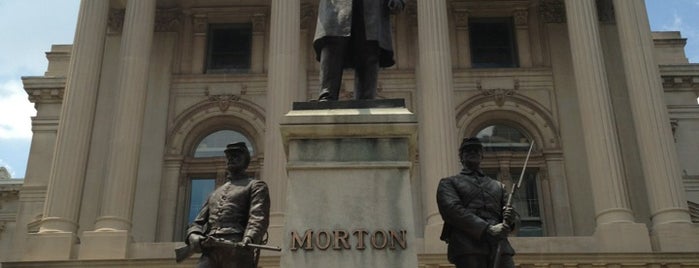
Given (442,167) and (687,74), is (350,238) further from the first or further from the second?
(687,74)

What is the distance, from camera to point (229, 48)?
32094 mm

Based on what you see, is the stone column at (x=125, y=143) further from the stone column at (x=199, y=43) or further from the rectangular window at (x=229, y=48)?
the rectangular window at (x=229, y=48)

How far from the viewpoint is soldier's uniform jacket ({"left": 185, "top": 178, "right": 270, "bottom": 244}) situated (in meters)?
7.30

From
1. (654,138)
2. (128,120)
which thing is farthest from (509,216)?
(128,120)

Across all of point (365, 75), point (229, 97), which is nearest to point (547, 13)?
point (229, 97)

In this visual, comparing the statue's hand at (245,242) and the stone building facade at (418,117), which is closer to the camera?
the statue's hand at (245,242)

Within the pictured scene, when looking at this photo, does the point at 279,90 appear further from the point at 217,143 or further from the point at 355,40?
the point at 355,40

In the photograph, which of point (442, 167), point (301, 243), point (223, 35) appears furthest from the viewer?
point (223, 35)

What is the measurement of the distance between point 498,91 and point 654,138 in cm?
720

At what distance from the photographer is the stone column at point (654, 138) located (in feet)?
74.9

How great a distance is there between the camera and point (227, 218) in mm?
7426

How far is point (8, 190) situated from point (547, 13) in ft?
84.4

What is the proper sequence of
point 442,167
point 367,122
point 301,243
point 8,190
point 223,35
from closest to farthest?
point 301,243 → point 367,122 → point 442,167 → point 223,35 → point 8,190

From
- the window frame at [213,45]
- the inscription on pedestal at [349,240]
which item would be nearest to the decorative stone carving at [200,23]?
the window frame at [213,45]
